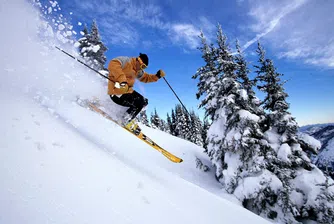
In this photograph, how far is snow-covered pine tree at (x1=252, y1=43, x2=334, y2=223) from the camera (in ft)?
37.6

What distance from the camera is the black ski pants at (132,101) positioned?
7578 mm

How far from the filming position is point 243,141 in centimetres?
1320

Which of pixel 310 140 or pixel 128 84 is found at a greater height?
pixel 310 140

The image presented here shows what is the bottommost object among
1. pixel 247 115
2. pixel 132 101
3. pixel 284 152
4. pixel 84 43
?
pixel 132 101

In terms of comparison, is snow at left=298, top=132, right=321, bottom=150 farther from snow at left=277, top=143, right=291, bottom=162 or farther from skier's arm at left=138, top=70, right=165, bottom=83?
skier's arm at left=138, top=70, right=165, bottom=83

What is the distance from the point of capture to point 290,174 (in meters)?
12.7

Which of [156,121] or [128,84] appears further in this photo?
[156,121]

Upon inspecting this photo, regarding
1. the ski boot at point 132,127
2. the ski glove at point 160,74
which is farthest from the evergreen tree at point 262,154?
the ski boot at point 132,127

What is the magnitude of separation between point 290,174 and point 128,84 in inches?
472

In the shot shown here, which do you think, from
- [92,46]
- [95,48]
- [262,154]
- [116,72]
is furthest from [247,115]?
[92,46]

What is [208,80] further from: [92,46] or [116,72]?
[92,46]

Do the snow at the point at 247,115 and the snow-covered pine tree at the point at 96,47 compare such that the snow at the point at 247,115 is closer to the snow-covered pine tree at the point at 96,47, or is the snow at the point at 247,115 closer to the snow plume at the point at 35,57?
the snow plume at the point at 35,57

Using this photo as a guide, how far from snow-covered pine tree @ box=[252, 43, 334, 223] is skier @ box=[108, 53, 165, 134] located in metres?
9.76

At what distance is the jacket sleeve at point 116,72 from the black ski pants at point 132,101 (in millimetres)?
969
